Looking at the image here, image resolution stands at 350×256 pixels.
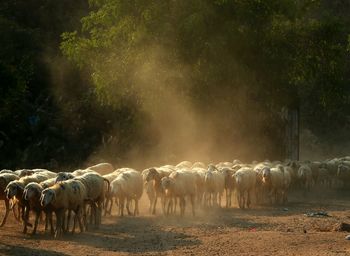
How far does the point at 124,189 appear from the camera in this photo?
64.2 ft

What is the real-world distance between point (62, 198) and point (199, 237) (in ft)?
11.6

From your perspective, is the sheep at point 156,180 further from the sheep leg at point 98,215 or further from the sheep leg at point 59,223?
the sheep leg at point 59,223

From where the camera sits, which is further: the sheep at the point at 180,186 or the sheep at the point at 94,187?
the sheep at the point at 180,186

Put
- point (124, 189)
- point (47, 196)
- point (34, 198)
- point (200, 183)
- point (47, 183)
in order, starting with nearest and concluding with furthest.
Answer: point (47, 196) < point (34, 198) < point (47, 183) < point (124, 189) < point (200, 183)

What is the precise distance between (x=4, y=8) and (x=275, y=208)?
31854mm

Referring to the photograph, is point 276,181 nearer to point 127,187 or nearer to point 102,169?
point 102,169

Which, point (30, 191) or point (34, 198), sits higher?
point (30, 191)

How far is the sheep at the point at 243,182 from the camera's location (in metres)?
22.2

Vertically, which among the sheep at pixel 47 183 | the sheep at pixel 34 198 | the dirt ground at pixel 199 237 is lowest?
the dirt ground at pixel 199 237

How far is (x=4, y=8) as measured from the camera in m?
47.7

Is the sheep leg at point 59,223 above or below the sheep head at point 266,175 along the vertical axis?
below

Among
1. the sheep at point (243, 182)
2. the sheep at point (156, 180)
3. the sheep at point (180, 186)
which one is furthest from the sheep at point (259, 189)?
the sheep at point (156, 180)

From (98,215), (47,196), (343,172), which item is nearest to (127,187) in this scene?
(98,215)

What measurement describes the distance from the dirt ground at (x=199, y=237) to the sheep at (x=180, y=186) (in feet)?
2.08
